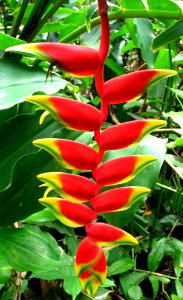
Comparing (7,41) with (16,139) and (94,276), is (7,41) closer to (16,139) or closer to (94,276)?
(16,139)

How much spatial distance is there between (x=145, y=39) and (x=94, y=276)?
57 cm

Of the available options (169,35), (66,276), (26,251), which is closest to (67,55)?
(169,35)

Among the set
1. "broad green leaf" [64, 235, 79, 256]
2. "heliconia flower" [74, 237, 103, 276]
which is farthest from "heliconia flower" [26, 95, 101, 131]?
"broad green leaf" [64, 235, 79, 256]


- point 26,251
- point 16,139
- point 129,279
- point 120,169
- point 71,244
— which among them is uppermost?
point 120,169

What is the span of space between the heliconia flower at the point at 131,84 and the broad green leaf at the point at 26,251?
324 mm

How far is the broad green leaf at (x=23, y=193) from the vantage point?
573 millimetres

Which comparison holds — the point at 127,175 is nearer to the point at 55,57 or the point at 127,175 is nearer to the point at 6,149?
the point at 55,57

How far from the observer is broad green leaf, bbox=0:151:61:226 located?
0.57 meters

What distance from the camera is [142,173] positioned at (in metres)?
0.61

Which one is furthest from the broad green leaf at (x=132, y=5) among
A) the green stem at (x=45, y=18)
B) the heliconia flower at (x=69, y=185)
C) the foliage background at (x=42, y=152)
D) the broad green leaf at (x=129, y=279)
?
the broad green leaf at (x=129, y=279)

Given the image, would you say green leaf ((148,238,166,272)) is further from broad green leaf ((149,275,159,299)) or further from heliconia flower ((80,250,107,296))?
heliconia flower ((80,250,107,296))

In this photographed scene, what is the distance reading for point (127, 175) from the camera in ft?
1.21

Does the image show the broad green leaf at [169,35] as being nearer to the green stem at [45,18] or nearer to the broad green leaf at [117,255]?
the green stem at [45,18]

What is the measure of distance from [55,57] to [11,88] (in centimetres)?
31
